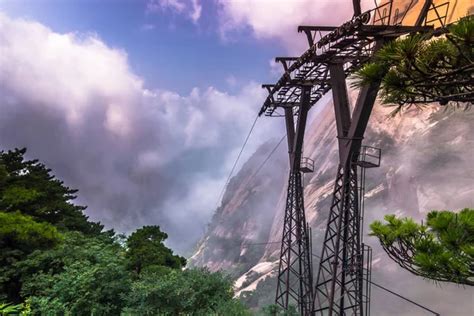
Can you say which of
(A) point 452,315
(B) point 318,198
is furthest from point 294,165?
(B) point 318,198

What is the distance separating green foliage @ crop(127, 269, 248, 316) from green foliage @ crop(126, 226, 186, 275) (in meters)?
9.97

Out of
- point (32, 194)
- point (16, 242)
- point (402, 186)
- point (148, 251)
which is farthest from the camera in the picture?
point (402, 186)

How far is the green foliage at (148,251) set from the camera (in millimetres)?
19453

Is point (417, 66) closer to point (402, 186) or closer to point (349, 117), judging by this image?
point (349, 117)

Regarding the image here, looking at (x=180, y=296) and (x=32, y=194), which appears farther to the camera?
Answer: (x=32, y=194)

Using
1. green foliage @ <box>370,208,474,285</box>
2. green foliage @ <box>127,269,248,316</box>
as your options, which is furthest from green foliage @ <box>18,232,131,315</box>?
green foliage @ <box>370,208,474,285</box>

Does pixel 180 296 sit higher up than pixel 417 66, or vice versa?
pixel 417 66

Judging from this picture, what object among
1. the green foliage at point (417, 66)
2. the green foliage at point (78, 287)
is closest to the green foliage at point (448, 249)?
the green foliage at point (417, 66)

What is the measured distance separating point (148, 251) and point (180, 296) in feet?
41.7

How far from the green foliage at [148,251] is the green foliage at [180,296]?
32.7 ft

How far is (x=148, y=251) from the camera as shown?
2016cm

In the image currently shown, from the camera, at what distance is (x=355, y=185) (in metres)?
9.52

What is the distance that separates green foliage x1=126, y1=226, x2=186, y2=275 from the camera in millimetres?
19453

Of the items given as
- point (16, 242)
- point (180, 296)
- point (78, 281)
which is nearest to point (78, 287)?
point (78, 281)
